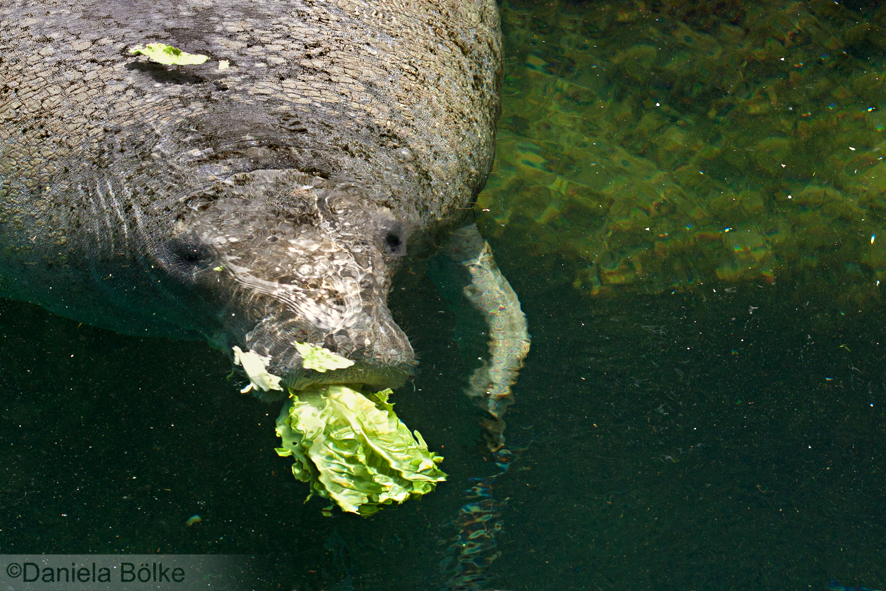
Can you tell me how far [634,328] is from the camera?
4.25 metres

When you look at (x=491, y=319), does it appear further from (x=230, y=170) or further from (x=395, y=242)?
(x=230, y=170)

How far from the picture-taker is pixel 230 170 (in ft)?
9.41

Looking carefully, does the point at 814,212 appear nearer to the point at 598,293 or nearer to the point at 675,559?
the point at 598,293

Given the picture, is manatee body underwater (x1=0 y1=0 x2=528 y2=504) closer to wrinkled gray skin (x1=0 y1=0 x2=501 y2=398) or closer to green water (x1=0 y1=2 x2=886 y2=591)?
wrinkled gray skin (x1=0 y1=0 x2=501 y2=398)

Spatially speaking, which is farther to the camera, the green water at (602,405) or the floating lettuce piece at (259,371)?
the green water at (602,405)

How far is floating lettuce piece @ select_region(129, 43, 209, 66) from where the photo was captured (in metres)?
3.20

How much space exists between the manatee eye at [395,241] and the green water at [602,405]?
0.40 metres

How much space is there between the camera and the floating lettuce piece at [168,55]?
10.5 feet

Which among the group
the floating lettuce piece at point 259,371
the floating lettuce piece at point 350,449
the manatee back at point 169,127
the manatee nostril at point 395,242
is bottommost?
the floating lettuce piece at point 350,449

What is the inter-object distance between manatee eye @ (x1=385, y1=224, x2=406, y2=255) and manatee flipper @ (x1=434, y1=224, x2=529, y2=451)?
0.79m

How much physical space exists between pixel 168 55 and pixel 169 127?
0.42 metres

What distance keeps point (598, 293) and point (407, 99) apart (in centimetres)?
169

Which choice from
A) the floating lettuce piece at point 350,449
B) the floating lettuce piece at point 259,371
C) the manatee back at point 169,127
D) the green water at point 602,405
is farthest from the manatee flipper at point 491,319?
the floating lettuce piece at point 259,371

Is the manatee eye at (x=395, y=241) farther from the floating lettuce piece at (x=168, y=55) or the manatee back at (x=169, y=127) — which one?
the floating lettuce piece at (x=168, y=55)
